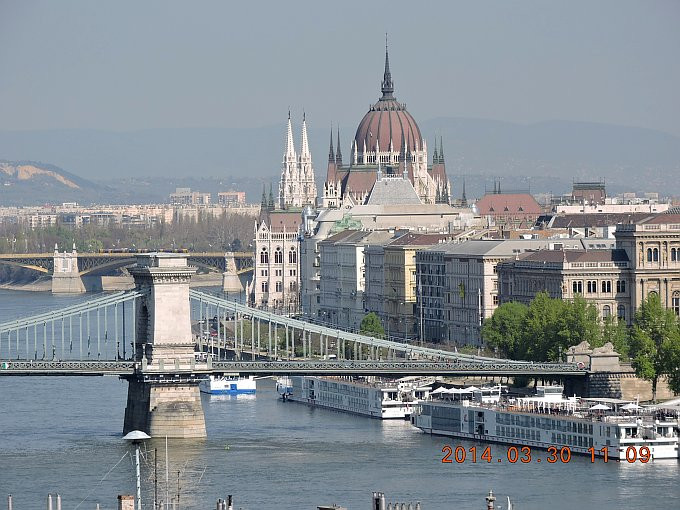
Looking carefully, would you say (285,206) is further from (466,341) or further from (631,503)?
(631,503)

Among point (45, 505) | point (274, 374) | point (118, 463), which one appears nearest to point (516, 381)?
point (274, 374)

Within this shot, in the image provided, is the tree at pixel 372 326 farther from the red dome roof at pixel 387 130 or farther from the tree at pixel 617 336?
Result: the red dome roof at pixel 387 130

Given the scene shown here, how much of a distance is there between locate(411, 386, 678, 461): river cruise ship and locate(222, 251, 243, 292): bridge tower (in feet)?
348

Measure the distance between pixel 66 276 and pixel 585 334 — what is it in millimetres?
109311

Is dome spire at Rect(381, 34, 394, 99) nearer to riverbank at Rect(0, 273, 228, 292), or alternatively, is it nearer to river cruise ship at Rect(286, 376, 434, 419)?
riverbank at Rect(0, 273, 228, 292)

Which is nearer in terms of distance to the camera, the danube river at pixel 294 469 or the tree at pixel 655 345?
the danube river at pixel 294 469

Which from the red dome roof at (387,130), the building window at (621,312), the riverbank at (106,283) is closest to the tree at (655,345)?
the building window at (621,312)

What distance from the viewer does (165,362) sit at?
67.0 m

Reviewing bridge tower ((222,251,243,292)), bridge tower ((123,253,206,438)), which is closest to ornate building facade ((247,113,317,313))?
bridge tower ((222,251,243,292))

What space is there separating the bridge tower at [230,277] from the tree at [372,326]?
6908 cm

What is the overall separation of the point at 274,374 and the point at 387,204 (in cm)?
7169

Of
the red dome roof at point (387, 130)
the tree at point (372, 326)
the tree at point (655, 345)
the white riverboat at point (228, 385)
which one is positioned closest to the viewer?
the tree at point (655, 345)

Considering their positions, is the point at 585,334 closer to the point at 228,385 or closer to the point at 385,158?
the point at 228,385

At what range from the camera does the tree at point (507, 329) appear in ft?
266
